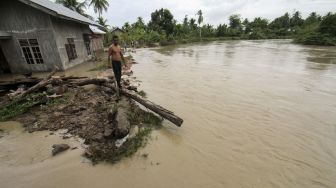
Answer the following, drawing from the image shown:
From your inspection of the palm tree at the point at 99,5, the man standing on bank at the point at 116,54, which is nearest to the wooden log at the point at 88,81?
the man standing on bank at the point at 116,54

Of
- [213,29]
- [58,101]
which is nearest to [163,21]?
[213,29]

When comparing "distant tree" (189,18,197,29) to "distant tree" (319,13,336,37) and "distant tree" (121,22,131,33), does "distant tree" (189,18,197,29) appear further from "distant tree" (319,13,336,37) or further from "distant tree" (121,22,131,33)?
"distant tree" (319,13,336,37)

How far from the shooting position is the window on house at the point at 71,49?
41.3 feet

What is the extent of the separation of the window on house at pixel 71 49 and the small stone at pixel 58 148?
33.6 feet

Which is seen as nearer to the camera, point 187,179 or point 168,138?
point 187,179

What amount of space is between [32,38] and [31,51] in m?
0.84

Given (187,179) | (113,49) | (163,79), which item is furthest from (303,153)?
(163,79)

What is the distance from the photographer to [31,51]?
11.4 metres

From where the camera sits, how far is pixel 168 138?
4523 mm

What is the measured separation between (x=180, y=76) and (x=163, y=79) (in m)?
1.20

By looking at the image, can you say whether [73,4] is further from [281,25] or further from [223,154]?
[281,25]

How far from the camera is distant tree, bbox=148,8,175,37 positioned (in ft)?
162

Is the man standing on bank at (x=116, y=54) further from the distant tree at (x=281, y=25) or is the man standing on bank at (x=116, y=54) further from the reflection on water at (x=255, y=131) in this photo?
the distant tree at (x=281, y=25)

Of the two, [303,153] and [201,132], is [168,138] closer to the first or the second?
[201,132]
